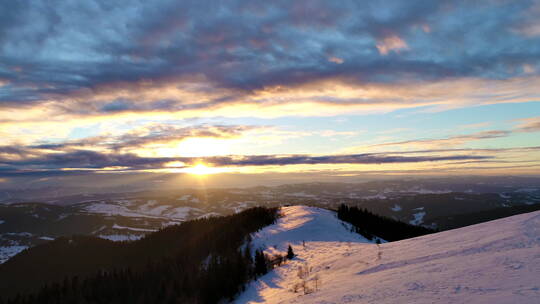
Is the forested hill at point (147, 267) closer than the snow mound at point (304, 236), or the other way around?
the forested hill at point (147, 267)

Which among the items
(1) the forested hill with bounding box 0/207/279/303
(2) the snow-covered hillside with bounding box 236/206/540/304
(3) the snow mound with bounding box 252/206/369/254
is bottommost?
(1) the forested hill with bounding box 0/207/279/303

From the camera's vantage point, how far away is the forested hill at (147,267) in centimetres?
2408

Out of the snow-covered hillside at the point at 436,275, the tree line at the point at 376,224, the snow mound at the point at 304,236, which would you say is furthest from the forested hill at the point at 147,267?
the tree line at the point at 376,224

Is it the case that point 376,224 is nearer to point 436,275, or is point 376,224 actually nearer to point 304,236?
point 304,236

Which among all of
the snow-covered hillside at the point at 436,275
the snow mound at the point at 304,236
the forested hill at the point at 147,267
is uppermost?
the snow-covered hillside at the point at 436,275

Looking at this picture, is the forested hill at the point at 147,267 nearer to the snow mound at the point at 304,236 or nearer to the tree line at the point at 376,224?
the snow mound at the point at 304,236

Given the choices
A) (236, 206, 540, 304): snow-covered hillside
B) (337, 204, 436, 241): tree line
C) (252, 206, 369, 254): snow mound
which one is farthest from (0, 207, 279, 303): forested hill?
(337, 204, 436, 241): tree line

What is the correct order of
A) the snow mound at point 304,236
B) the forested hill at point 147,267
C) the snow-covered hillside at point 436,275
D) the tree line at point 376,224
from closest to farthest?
the snow-covered hillside at point 436,275 → the forested hill at point 147,267 → the snow mound at point 304,236 → the tree line at point 376,224

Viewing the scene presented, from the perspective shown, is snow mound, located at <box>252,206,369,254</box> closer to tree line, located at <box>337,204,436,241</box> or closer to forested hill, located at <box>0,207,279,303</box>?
forested hill, located at <box>0,207,279,303</box>

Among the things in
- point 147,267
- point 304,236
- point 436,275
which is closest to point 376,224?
point 304,236

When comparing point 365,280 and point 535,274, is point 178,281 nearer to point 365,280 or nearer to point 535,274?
point 365,280

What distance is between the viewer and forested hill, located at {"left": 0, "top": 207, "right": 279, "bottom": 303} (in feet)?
79.0

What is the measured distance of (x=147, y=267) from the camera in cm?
5000

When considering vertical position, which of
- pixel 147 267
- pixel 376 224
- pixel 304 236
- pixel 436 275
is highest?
pixel 436 275
